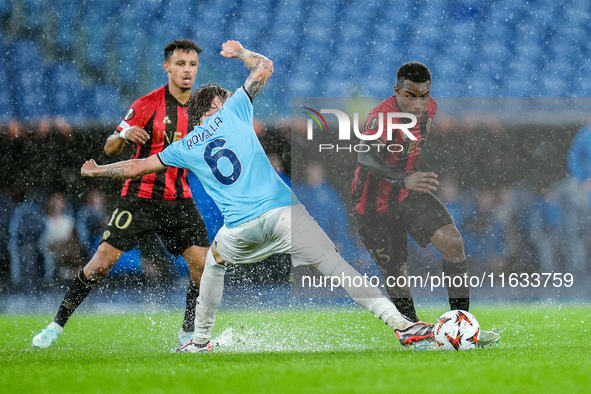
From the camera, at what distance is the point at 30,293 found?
28.9 feet

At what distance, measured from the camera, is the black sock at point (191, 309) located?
5383 millimetres

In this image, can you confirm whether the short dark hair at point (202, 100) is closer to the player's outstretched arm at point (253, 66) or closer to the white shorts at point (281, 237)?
the player's outstretched arm at point (253, 66)

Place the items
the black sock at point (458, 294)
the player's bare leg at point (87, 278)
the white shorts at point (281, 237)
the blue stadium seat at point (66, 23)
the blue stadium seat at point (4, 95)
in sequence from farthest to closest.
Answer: the blue stadium seat at point (66, 23) < the blue stadium seat at point (4, 95) < the player's bare leg at point (87, 278) < the black sock at point (458, 294) < the white shorts at point (281, 237)

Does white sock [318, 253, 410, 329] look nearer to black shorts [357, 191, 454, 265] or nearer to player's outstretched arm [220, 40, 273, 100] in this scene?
black shorts [357, 191, 454, 265]

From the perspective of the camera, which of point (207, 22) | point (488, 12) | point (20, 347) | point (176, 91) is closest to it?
point (20, 347)

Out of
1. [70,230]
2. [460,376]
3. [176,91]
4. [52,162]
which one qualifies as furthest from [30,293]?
[460,376]

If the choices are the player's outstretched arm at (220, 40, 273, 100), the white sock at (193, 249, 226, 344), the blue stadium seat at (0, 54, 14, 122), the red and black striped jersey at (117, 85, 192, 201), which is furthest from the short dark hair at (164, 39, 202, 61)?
the blue stadium seat at (0, 54, 14, 122)

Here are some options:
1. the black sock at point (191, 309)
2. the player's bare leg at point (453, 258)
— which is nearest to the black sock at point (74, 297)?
the black sock at point (191, 309)

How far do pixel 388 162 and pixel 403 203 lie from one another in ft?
1.08

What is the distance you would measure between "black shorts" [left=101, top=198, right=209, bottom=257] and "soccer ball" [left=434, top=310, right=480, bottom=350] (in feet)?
6.09

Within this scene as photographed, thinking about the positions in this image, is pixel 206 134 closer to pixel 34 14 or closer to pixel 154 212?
pixel 154 212

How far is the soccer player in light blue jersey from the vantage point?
4.46 m

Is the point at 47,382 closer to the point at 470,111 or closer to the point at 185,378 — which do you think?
the point at 185,378

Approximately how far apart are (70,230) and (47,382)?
6.09m
